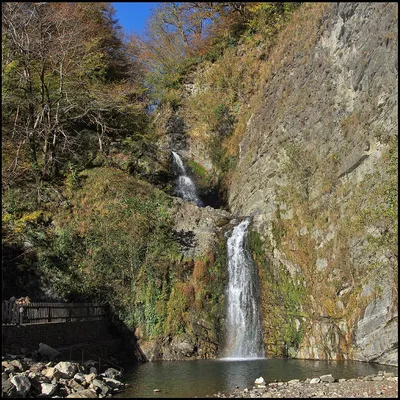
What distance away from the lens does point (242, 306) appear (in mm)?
17344

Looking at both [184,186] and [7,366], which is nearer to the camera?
[7,366]

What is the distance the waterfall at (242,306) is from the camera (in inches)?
656

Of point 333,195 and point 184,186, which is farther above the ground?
point 184,186

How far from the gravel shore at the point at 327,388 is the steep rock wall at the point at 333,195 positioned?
3.31 metres

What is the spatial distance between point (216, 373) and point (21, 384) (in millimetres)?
5789

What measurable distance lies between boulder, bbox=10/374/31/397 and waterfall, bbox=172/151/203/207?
17708mm

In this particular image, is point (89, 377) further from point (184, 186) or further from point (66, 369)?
point (184, 186)

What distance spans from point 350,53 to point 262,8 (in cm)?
1174

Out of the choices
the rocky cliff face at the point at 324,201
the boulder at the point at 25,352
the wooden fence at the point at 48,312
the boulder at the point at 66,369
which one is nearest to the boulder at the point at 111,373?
the boulder at the point at 66,369

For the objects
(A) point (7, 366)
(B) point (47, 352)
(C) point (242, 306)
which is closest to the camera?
(A) point (7, 366)

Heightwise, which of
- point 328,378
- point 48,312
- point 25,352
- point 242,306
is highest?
point 48,312

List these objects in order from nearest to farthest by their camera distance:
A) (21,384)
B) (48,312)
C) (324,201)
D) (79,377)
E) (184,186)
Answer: (21,384)
(79,377)
(48,312)
(324,201)
(184,186)

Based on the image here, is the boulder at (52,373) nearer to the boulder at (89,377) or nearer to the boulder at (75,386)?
the boulder at (75,386)

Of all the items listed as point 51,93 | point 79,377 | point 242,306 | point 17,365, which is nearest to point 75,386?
point 79,377
